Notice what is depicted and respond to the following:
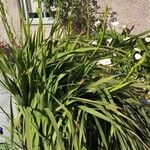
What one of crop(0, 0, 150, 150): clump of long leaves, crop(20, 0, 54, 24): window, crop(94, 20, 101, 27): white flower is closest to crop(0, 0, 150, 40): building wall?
crop(94, 20, 101, 27): white flower

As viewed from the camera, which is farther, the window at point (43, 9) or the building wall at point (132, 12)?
the window at point (43, 9)

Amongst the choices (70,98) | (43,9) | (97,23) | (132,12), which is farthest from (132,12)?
(70,98)

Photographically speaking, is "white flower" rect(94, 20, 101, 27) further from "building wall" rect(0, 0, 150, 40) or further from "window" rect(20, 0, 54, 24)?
"window" rect(20, 0, 54, 24)

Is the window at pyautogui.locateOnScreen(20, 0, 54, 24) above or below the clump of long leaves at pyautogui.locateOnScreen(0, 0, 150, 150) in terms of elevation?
below

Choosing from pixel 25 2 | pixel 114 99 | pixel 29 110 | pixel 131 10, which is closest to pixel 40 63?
pixel 29 110

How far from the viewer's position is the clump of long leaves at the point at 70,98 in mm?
3027

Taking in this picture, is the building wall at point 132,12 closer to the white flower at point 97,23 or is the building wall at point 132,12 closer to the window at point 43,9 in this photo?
the white flower at point 97,23

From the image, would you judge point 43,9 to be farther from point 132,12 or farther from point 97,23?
point 132,12

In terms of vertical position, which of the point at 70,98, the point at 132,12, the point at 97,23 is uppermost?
the point at 70,98

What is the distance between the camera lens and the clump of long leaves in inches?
119

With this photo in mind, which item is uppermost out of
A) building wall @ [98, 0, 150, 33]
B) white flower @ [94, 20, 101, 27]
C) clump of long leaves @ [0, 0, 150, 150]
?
clump of long leaves @ [0, 0, 150, 150]

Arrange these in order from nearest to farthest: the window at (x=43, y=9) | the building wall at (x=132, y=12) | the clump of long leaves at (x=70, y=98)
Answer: the clump of long leaves at (x=70, y=98) < the building wall at (x=132, y=12) < the window at (x=43, y=9)

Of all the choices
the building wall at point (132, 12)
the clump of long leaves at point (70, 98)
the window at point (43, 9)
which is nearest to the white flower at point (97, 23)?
the building wall at point (132, 12)

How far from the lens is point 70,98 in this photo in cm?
312
